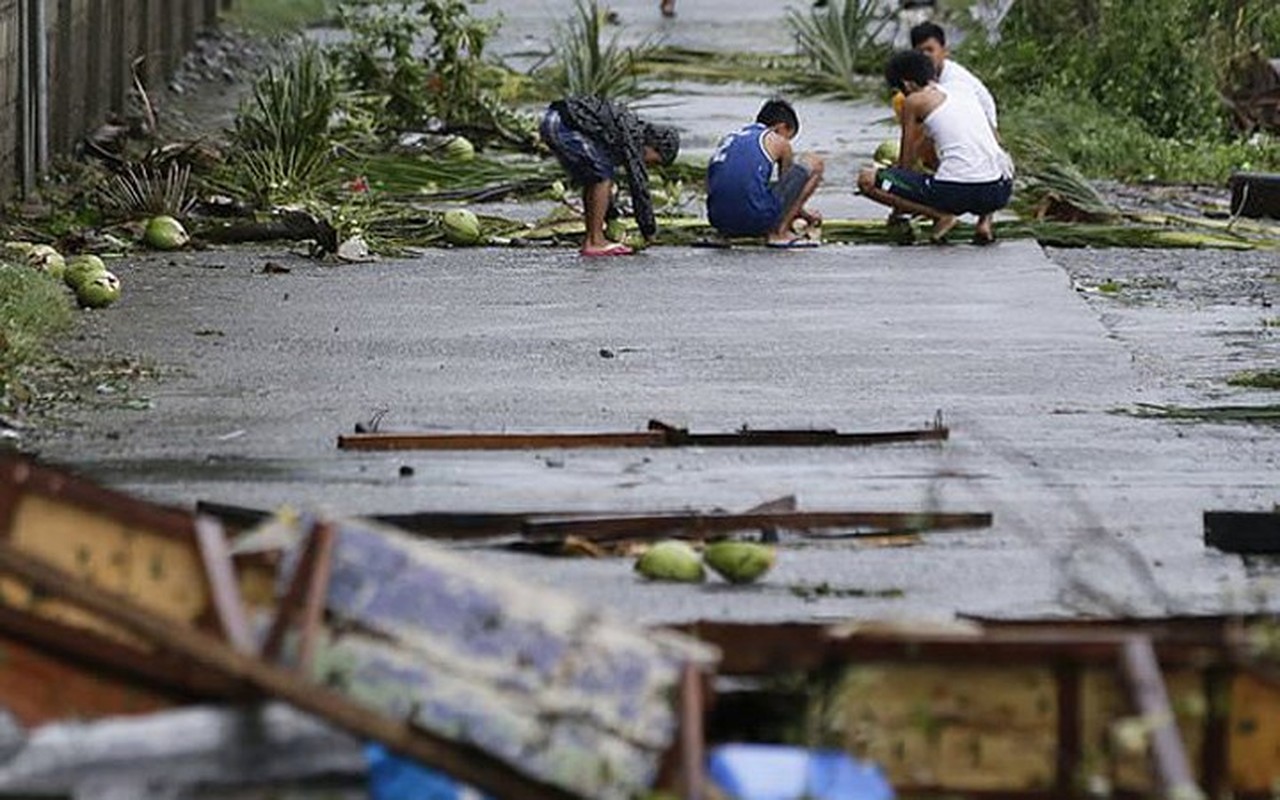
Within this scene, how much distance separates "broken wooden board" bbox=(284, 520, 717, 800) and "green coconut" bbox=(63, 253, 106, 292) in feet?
28.5

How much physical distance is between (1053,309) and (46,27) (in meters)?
6.71

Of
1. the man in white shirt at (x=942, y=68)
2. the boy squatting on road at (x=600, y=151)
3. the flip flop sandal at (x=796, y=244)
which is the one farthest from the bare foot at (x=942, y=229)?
the boy squatting on road at (x=600, y=151)

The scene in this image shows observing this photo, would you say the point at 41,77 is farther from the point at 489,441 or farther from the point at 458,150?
the point at 489,441

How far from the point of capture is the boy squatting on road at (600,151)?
53.2ft

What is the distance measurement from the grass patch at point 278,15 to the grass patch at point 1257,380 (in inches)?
702

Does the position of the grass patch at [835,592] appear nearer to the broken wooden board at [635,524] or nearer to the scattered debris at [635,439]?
the broken wooden board at [635,524]

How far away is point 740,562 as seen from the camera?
8.11 metres

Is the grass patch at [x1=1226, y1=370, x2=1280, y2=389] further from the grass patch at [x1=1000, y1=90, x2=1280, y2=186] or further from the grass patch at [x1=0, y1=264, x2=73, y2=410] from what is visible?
the grass patch at [x1=1000, y1=90, x2=1280, y2=186]

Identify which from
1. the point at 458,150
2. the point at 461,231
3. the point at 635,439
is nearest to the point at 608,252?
the point at 461,231

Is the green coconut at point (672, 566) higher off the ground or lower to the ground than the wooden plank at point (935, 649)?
lower

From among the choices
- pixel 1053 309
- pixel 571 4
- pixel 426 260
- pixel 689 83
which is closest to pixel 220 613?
pixel 1053 309

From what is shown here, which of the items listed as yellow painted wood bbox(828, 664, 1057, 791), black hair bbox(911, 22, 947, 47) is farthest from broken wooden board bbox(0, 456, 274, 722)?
black hair bbox(911, 22, 947, 47)

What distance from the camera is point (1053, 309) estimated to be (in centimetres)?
1457

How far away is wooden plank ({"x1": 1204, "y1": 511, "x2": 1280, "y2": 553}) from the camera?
8.70m
